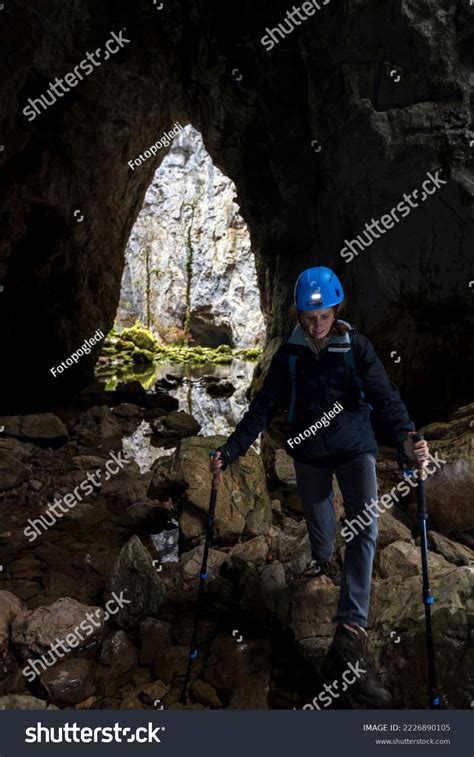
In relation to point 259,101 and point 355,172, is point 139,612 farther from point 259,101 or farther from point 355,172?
point 259,101

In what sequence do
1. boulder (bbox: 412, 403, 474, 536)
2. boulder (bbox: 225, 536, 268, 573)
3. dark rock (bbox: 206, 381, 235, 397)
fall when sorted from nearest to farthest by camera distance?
boulder (bbox: 225, 536, 268, 573) < boulder (bbox: 412, 403, 474, 536) < dark rock (bbox: 206, 381, 235, 397)

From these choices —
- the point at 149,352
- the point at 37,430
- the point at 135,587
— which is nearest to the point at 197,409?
the point at 37,430

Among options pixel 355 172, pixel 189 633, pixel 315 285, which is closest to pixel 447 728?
pixel 189 633

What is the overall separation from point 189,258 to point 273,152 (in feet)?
92.7

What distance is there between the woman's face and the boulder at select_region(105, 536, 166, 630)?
8.28 feet

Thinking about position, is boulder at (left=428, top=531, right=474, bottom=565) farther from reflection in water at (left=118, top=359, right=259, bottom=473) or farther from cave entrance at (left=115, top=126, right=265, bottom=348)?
cave entrance at (left=115, top=126, right=265, bottom=348)

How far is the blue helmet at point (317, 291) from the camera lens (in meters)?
3.00

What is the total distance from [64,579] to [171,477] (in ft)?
6.13

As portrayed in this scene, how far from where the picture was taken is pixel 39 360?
14227mm

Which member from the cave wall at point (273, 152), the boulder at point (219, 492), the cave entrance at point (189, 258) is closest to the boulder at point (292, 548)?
the boulder at point (219, 492)

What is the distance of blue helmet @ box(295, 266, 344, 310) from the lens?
9.86ft

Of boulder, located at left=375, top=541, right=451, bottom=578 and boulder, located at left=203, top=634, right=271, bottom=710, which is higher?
boulder, located at left=375, top=541, right=451, bottom=578

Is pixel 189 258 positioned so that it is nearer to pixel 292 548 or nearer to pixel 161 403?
pixel 161 403

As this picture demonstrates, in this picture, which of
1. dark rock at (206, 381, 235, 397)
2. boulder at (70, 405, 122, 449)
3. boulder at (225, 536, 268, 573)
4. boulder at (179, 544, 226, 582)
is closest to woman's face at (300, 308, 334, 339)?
boulder at (225, 536, 268, 573)
